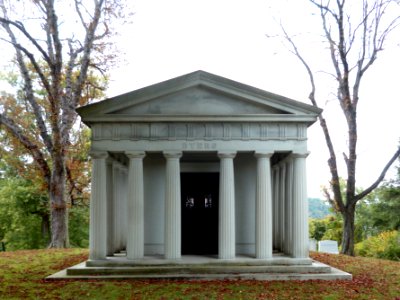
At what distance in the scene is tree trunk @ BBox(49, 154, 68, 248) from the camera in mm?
22812

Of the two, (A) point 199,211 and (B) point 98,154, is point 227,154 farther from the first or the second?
(B) point 98,154

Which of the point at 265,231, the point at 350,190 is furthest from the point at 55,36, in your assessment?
the point at 350,190

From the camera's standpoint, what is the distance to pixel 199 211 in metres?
17.8

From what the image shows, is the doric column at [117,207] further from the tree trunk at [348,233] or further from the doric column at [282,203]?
the tree trunk at [348,233]

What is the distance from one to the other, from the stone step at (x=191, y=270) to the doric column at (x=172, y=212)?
25.0 inches

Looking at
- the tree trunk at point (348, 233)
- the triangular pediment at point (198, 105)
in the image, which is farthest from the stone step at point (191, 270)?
the tree trunk at point (348, 233)

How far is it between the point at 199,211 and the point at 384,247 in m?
13.1

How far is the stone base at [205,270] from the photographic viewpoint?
13.7 metres

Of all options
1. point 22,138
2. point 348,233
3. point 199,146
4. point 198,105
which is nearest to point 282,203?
point 199,146

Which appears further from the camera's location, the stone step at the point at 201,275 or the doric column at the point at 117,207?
the doric column at the point at 117,207

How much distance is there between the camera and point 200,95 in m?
15.0

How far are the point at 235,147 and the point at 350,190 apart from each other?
1135 cm

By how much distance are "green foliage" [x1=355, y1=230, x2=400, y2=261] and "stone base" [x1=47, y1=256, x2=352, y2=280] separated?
37.8ft

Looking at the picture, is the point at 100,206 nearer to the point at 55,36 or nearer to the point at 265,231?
the point at 265,231
